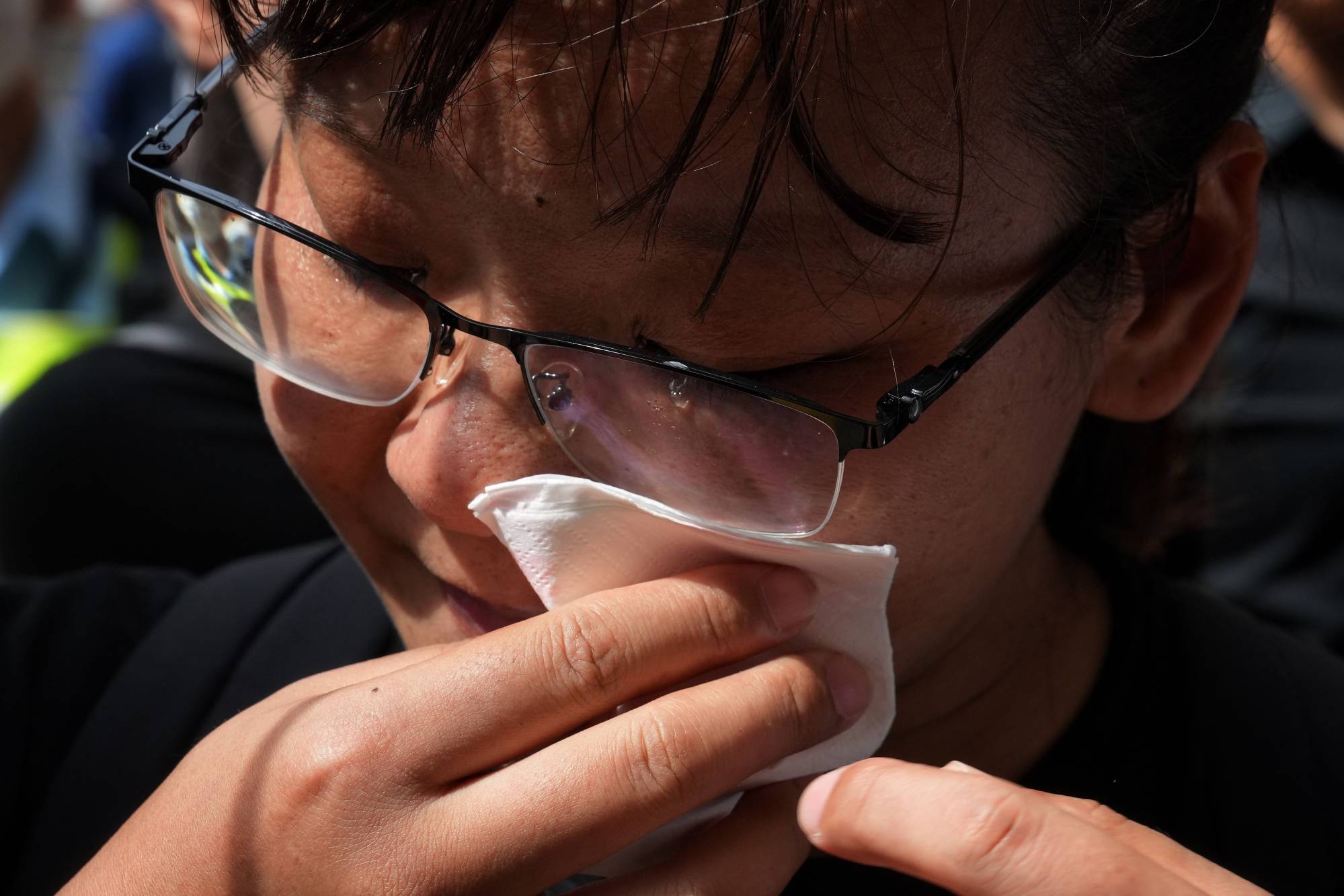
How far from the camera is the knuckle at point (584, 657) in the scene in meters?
1.00

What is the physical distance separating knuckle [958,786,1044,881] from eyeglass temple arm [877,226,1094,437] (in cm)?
33

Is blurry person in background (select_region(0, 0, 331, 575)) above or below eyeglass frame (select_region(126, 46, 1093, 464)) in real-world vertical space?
below

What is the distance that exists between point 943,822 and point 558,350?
0.49 meters

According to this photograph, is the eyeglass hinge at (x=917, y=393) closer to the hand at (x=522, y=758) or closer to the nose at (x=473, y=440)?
the hand at (x=522, y=758)

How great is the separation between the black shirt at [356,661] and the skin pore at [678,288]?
284 millimetres

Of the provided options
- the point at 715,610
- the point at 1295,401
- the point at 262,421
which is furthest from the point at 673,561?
the point at 1295,401

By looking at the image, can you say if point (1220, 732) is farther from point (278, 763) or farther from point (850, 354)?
point (278, 763)

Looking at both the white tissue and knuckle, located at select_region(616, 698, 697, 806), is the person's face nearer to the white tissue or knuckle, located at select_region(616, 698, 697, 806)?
the white tissue

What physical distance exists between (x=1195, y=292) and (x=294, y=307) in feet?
3.16

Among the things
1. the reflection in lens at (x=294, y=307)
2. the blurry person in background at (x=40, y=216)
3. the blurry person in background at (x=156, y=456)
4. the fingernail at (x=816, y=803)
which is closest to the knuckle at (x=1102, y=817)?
the fingernail at (x=816, y=803)

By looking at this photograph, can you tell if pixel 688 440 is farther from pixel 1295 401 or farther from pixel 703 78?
pixel 1295 401

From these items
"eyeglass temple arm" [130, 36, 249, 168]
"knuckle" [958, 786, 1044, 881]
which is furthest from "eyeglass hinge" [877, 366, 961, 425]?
"eyeglass temple arm" [130, 36, 249, 168]

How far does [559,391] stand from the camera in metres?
1.07

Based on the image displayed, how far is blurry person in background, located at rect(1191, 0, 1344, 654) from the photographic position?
2.49 m
